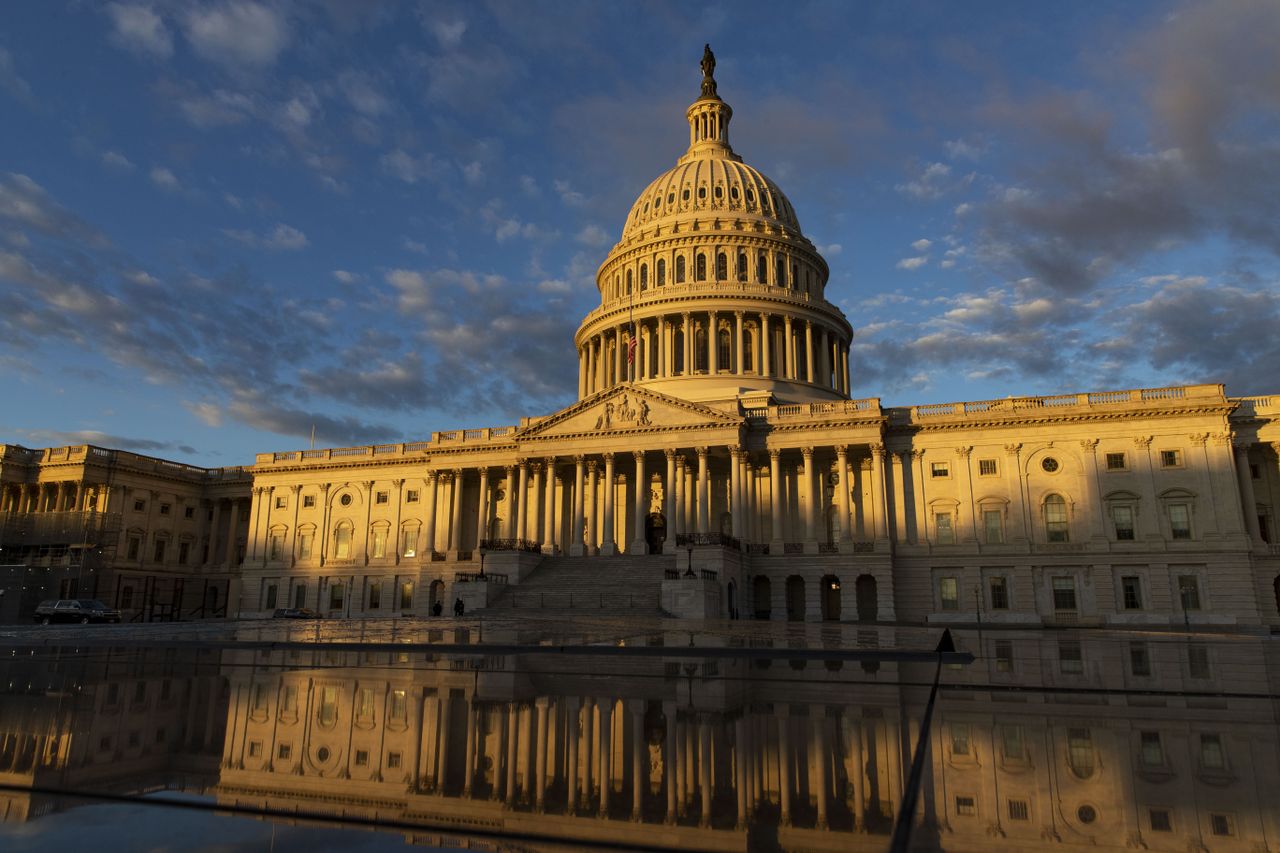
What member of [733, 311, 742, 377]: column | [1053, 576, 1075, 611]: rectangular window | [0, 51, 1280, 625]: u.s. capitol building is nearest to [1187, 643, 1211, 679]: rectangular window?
[0, 51, 1280, 625]: u.s. capitol building

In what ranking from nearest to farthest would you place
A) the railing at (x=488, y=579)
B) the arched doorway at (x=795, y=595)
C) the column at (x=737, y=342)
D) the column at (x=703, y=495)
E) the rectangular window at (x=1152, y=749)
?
the rectangular window at (x=1152, y=749) → the railing at (x=488, y=579) → the arched doorway at (x=795, y=595) → the column at (x=703, y=495) → the column at (x=737, y=342)

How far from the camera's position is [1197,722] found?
7398 mm

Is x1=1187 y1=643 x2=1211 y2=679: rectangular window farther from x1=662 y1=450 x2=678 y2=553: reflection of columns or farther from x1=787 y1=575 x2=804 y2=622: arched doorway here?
x1=662 y1=450 x2=678 y2=553: reflection of columns

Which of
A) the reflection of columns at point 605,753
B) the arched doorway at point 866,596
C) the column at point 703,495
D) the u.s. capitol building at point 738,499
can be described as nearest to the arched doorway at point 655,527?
the u.s. capitol building at point 738,499

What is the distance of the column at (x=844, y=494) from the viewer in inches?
2276

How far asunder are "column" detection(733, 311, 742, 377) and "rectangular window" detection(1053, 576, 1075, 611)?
105 ft

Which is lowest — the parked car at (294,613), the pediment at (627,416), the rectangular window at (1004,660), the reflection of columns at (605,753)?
the reflection of columns at (605,753)

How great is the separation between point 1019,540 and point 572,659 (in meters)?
50.6

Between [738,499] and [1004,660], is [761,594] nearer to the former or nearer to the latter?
[738,499]

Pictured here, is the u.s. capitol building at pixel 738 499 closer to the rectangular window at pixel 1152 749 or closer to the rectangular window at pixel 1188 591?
the rectangular window at pixel 1188 591

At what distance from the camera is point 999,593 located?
56.7 meters

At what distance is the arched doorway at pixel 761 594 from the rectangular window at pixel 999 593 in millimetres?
14859

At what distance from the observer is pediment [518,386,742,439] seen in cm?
5994

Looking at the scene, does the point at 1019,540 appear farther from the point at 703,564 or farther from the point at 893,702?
the point at 893,702
